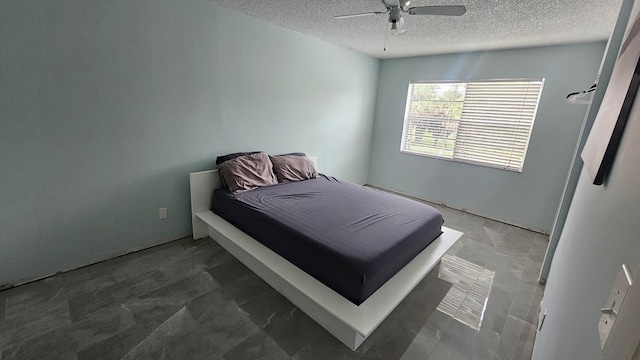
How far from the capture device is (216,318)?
1.84 meters

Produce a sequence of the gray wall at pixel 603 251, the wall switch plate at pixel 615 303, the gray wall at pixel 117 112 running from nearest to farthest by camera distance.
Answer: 1. the wall switch plate at pixel 615 303
2. the gray wall at pixel 603 251
3. the gray wall at pixel 117 112

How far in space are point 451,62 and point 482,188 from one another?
1948mm

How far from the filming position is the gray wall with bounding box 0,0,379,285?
1899mm

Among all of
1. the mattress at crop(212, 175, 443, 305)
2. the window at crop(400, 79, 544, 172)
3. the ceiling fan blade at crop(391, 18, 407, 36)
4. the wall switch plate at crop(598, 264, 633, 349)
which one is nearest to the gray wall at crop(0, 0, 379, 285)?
the mattress at crop(212, 175, 443, 305)

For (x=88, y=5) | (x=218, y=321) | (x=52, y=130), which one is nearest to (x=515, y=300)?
(x=218, y=321)

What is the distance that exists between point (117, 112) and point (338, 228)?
2.13 m

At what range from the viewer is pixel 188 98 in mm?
2688

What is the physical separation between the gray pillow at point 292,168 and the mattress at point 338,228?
0.28 m

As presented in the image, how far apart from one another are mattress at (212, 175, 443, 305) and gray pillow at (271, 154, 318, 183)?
0.28 meters

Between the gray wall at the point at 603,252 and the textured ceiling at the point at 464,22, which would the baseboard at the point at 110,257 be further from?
the gray wall at the point at 603,252

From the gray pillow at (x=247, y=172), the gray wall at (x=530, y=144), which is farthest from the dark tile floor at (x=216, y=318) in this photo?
the gray wall at (x=530, y=144)

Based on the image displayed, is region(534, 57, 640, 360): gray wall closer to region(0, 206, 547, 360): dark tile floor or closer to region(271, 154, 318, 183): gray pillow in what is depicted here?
region(0, 206, 547, 360): dark tile floor

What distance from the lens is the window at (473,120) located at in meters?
3.57

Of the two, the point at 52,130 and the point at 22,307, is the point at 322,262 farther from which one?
the point at 52,130
